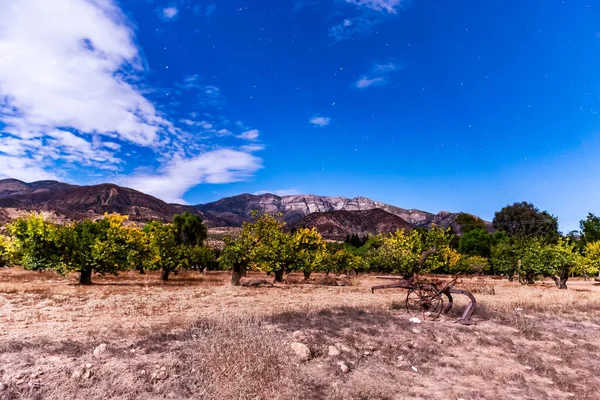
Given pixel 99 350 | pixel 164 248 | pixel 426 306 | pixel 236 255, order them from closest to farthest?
pixel 99 350 < pixel 426 306 < pixel 236 255 < pixel 164 248

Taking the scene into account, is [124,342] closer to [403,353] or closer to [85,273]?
[403,353]

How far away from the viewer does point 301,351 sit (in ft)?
29.6

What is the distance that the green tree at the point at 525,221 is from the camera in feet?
350

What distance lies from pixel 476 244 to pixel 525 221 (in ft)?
131

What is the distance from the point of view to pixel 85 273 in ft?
87.8

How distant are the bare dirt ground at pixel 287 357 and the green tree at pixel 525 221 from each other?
107 meters

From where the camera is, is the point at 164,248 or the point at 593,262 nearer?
the point at 164,248

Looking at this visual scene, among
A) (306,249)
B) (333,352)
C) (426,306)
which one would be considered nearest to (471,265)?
(306,249)

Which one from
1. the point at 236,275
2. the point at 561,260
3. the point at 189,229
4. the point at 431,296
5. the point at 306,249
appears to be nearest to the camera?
the point at 431,296

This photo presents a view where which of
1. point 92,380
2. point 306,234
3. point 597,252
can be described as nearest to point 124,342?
point 92,380

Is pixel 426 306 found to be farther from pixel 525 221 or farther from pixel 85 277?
pixel 525 221

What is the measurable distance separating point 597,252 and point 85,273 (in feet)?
186

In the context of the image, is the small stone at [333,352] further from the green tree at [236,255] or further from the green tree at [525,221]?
the green tree at [525,221]

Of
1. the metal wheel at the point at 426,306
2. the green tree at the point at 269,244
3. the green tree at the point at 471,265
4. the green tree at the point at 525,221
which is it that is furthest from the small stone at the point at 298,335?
the green tree at the point at 525,221
